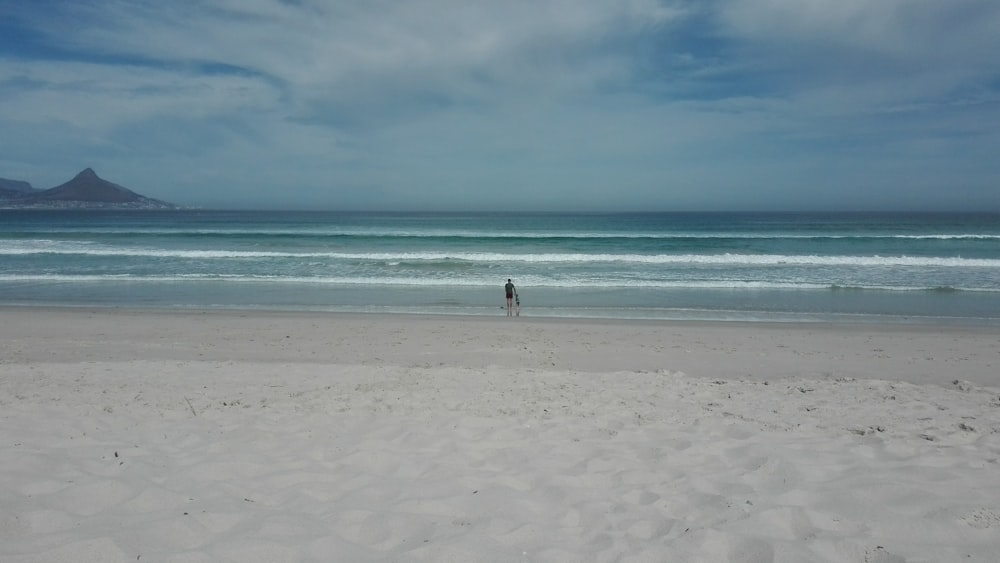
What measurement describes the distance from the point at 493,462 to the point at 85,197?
164193 millimetres

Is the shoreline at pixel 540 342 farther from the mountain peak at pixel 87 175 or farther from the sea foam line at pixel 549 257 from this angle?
the mountain peak at pixel 87 175

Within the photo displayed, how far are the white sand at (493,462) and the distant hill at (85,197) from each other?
138322 millimetres

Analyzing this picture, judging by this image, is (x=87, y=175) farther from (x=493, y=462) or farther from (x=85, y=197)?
(x=493, y=462)

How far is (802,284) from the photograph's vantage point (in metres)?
18.9

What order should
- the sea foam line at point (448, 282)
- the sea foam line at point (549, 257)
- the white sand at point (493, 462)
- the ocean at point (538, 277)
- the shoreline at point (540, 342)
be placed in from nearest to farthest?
the white sand at point (493, 462)
the shoreline at point (540, 342)
the ocean at point (538, 277)
the sea foam line at point (448, 282)
the sea foam line at point (549, 257)

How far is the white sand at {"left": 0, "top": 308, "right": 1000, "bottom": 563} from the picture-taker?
303 cm

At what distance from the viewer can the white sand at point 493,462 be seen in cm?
303

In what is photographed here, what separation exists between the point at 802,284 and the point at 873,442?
1598 cm

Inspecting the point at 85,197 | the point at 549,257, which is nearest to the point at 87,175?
the point at 85,197

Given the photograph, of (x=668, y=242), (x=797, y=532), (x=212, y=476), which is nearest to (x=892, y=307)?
(x=797, y=532)

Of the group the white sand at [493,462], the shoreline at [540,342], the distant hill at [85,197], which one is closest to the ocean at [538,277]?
the shoreline at [540,342]

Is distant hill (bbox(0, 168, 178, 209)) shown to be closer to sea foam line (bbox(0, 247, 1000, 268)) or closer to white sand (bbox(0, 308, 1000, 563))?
sea foam line (bbox(0, 247, 1000, 268))

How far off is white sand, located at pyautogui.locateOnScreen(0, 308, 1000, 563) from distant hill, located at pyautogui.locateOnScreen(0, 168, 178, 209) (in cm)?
13832

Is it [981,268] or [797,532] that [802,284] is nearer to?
[981,268]
